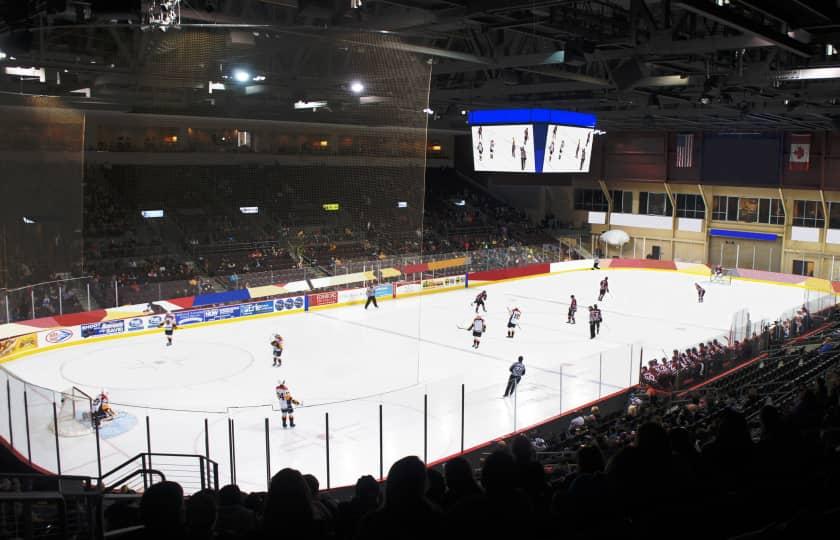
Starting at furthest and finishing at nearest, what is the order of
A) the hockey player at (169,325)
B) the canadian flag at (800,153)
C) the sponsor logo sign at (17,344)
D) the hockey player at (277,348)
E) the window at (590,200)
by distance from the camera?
1. the window at (590,200)
2. the canadian flag at (800,153)
3. the hockey player at (169,325)
4. the sponsor logo sign at (17,344)
5. the hockey player at (277,348)

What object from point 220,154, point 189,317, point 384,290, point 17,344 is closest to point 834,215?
point 384,290

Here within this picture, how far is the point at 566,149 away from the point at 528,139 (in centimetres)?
204

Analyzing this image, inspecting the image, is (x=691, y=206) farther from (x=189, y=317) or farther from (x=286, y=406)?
(x=286, y=406)

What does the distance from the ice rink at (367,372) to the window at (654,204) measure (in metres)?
9.66

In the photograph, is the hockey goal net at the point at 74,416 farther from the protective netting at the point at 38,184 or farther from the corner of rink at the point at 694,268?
the corner of rink at the point at 694,268

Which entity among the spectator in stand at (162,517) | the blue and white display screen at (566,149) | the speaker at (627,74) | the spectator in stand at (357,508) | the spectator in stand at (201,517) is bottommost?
the spectator in stand at (357,508)

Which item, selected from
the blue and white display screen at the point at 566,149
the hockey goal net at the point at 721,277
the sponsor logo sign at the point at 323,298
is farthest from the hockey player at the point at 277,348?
the hockey goal net at the point at 721,277

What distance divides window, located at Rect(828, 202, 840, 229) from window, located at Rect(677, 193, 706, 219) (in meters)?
6.61

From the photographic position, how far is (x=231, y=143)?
1164 centimetres

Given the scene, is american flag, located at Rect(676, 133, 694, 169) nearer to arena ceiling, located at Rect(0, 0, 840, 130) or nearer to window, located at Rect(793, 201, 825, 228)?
window, located at Rect(793, 201, 825, 228)

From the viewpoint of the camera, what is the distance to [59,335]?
21.7 m

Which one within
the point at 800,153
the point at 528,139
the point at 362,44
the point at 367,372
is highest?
the point at 362,44

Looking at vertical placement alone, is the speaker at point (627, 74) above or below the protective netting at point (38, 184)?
above

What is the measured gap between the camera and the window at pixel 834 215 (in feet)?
123
